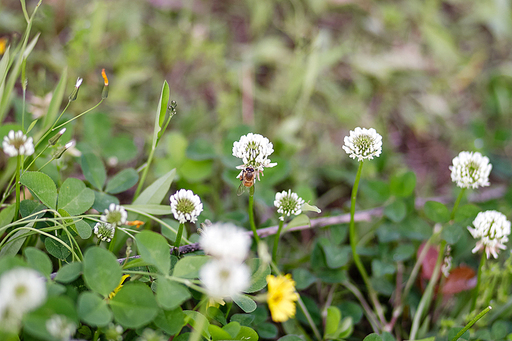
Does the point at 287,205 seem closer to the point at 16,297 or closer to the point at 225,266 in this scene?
the point at 225,266

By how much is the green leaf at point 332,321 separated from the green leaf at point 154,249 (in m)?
0.61

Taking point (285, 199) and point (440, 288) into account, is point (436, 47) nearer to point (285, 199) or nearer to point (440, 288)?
point (440, 288)

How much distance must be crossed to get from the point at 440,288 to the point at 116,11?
260 cm

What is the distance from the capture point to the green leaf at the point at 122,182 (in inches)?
57.7

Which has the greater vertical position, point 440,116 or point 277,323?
point 440,116

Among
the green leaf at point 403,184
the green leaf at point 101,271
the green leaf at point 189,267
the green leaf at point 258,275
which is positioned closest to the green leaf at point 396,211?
the green leaf at point 403,184

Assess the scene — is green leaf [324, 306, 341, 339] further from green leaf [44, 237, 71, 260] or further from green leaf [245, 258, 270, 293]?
green leaf [44, 237, 71, 260]

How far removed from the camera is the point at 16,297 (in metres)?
0.73

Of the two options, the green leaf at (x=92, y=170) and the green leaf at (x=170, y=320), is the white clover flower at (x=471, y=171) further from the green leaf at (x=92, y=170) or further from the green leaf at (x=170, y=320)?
the green leaf at (x=92, y=170)

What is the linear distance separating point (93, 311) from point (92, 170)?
2.23 feet

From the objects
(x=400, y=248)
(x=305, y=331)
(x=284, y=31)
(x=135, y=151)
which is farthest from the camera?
(x=284, y=31)

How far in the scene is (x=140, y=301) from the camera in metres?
1.00

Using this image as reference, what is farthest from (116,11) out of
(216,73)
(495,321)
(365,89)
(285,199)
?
(495,321)

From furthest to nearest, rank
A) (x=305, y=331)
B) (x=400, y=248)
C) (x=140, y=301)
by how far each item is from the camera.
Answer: (x=400, y=248) < (x=305, y=331) < (x=140, y=301)
